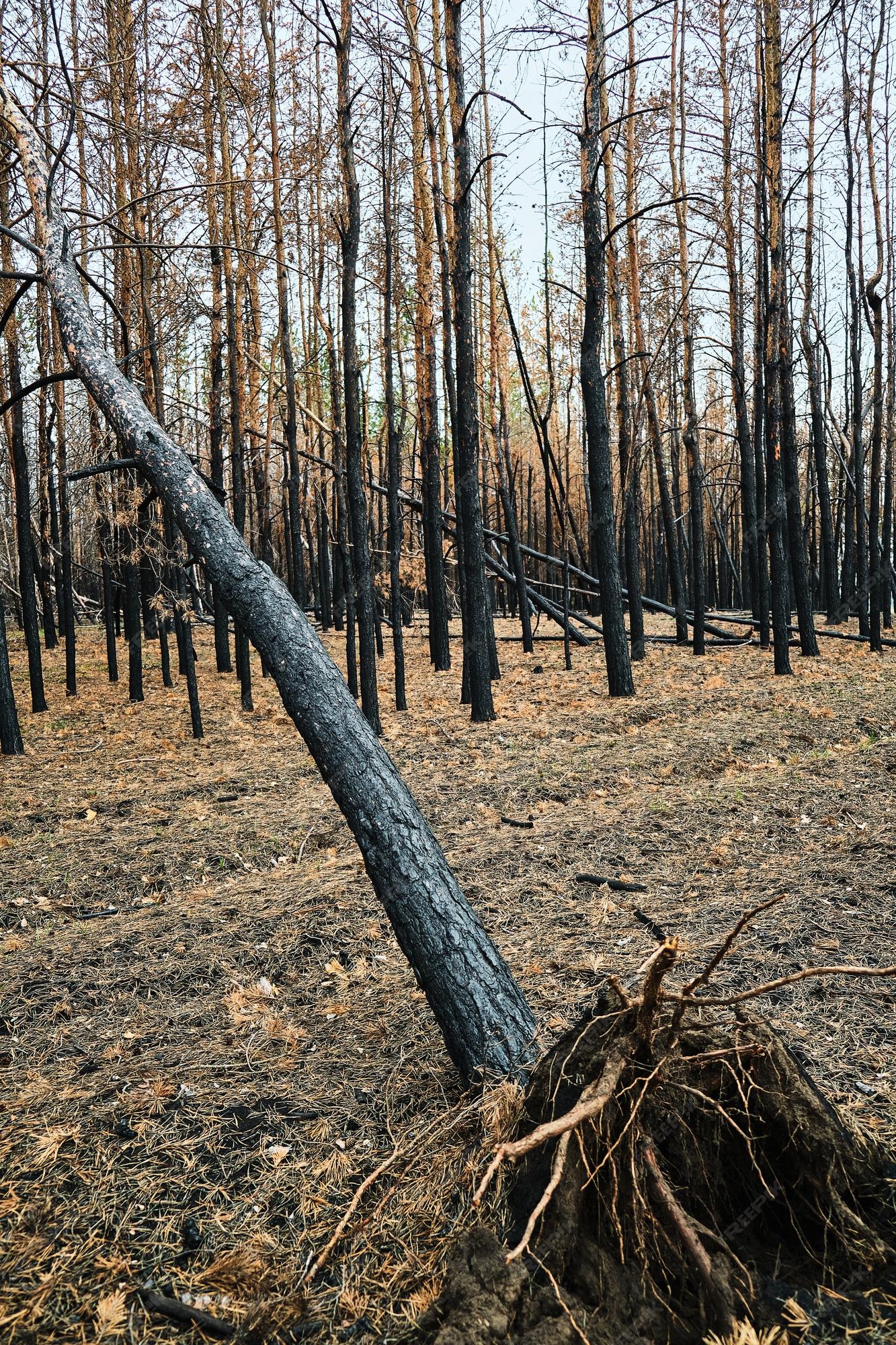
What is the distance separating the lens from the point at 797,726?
860cm

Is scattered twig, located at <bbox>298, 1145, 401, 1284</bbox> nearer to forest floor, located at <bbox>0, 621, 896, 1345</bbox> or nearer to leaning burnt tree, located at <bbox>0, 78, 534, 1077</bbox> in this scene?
forest floor, located at <bbox>0, 621, 896, 1345</bbox>

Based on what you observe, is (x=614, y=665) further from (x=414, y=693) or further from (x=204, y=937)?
(x=204, y=937)

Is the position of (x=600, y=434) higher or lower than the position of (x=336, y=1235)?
higher

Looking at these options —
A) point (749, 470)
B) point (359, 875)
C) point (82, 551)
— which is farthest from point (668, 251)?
point (82, 551)

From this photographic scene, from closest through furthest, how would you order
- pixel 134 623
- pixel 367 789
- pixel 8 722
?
1. pixel 367 789
2. pixel 8 722
3. pixel 134 623

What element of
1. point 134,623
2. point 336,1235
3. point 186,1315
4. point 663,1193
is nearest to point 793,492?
point 134,623

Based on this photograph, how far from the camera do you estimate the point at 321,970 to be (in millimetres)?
4219

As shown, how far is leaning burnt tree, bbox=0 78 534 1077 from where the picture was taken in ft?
9.41

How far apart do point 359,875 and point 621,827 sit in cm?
202

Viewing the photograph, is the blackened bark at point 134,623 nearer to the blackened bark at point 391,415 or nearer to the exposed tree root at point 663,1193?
the blackened bark at point 391,415

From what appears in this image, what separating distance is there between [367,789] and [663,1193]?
61.3 inches

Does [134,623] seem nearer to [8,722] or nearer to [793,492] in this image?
[8,722]

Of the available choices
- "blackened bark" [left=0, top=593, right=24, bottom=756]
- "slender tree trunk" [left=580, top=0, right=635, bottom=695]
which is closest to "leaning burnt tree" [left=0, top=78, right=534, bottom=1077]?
"blackened bark" [left=0, top=593, right=24, bottom=756]

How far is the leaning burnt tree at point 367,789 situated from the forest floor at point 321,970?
0.32 metres
